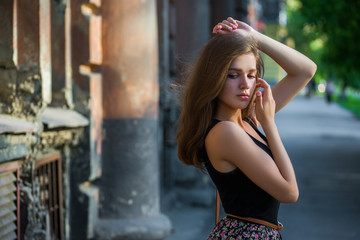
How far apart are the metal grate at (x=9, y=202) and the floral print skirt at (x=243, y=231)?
1.52 metres

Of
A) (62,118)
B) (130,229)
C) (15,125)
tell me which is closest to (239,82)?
(15,125)

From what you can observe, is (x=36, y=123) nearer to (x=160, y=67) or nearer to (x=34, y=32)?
(x=34, y=32)

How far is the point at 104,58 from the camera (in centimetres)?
546

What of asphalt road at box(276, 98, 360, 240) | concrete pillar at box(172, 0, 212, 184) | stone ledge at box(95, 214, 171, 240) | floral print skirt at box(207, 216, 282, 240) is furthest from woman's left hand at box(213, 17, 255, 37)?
concrete pillar at box(172, 0, 212, 184)

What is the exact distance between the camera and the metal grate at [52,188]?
4475 millimetres

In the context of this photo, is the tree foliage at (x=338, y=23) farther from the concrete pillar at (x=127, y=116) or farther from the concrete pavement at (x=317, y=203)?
the concrete pillar at (x=127, y=116)

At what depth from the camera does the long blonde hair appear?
2.50m

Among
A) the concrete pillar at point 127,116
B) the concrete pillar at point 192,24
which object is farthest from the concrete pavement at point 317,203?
the concrete pillar at point 192,24

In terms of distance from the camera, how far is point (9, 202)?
144 inches

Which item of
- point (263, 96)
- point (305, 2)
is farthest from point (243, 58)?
point (305, 2)

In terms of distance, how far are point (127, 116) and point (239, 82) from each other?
3.06 m

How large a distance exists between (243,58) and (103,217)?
3.34 metres

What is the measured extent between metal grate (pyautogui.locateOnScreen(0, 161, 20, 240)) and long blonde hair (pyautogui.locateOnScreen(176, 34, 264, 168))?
4.57 feet

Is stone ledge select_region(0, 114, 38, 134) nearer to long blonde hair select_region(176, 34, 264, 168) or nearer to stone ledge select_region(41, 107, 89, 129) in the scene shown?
stone ledge select_region(41, 107, 89, 129)
